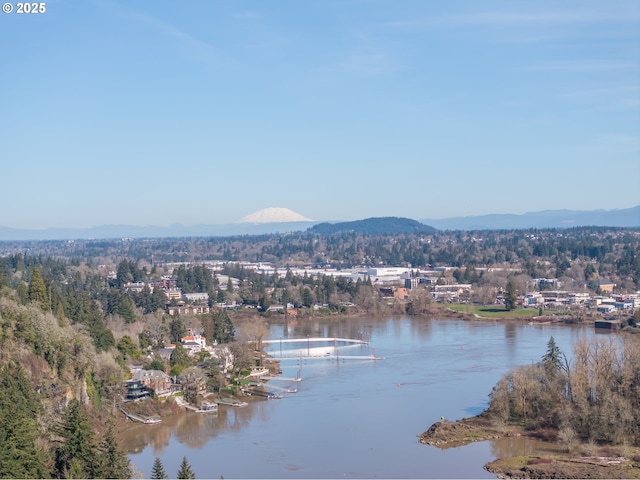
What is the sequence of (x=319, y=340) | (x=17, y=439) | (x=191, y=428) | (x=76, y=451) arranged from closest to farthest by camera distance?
(x=17, y=439) < (x=76, y=451) < (x=191, y=428) < (x=319, y=340)

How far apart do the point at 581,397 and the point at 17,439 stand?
6.51 meters

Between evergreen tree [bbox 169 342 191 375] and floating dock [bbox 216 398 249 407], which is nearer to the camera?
floating dock [bbox 216 398 249 407]

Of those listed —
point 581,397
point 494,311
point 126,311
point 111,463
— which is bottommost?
point 494,311

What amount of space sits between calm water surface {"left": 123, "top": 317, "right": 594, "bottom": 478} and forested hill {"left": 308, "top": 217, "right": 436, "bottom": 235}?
234 feet

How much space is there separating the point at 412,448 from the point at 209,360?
16.5ft

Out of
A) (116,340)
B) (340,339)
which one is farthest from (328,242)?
(116,340)

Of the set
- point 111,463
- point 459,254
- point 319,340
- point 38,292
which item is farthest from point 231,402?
point 459,254

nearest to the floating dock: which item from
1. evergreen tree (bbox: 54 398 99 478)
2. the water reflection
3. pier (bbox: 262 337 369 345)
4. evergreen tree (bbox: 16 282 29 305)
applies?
the water reflection

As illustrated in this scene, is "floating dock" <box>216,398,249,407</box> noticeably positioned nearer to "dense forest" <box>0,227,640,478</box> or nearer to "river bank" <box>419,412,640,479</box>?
"dense forest" <box>0,227,640,478</box>

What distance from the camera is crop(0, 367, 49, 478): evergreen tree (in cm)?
715

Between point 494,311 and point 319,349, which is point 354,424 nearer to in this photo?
point 319,349

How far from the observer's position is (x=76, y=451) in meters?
8.12

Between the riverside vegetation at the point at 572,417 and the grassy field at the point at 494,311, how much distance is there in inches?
492

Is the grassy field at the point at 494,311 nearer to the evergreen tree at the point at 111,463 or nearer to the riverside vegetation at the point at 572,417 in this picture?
the riverside vegetation at the point at 572,417
